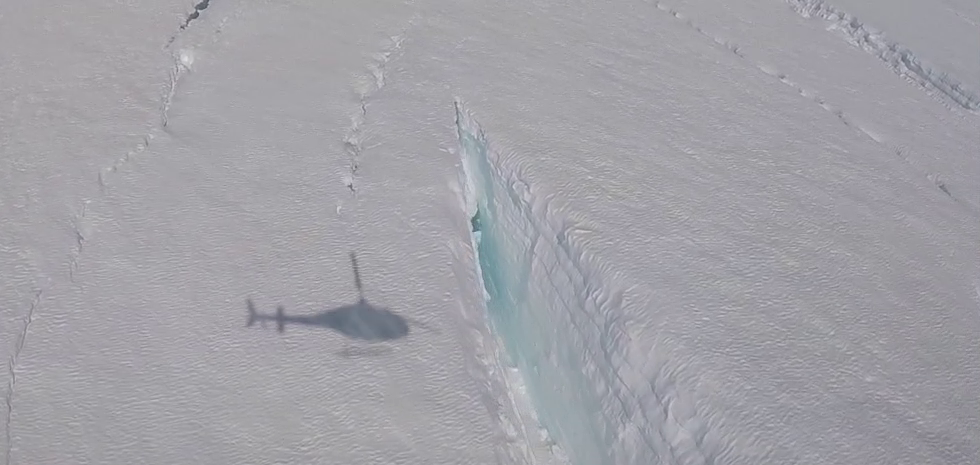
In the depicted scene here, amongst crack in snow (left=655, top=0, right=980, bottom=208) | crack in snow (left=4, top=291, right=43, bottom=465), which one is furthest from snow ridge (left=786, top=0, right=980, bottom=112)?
crack in snow (left=4, top=291, right=43, bottom=465)

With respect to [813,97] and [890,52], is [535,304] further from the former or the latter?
[890,52]

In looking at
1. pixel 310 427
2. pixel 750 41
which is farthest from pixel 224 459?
pixel 750 41

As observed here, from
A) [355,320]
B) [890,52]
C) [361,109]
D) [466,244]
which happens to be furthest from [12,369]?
[890,52]

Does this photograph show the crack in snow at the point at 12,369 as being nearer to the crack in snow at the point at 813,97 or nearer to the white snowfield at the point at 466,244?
the white snowfield at the point at 466,244

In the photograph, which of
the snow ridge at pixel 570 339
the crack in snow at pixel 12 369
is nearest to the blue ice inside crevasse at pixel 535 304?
the snow ridge at pixel 570 339

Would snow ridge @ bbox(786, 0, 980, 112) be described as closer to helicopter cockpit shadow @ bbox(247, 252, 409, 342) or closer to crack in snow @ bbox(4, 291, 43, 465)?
helicopter cockpit shadow @ bbox(247, 252, 409, 342)
